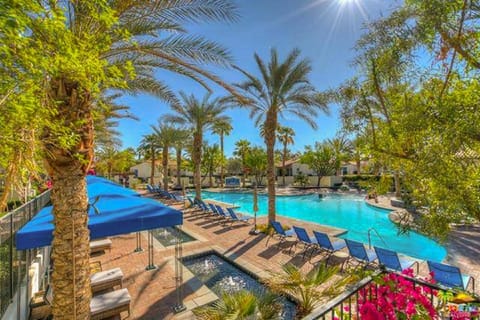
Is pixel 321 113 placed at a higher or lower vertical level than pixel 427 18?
higher

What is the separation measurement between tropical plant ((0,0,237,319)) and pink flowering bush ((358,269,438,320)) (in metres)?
4.11

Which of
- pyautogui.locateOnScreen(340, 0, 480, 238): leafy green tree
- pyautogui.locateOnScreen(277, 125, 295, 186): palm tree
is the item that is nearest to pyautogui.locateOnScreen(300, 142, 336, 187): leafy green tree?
pyautogui.locateOnScreen(277, 125, 295, 186): palm tree

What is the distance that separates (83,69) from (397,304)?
15.3ft

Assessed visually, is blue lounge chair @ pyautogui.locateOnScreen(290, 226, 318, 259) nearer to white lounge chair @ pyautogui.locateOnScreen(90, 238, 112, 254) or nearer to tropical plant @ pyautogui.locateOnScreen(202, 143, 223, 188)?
white lounge chair @ pyautogui.locateOnScreen(90, 238, 112, 254)

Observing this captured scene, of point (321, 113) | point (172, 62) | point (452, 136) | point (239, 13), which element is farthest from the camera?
point (321, 113)

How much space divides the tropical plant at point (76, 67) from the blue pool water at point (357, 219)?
25.1ft

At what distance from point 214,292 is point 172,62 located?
6.35 metres

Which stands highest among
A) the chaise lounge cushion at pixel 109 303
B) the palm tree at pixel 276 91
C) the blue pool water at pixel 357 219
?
the palm tree at pixel 276 91

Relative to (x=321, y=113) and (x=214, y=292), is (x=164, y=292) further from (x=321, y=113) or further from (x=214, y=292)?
(x=321, y=113)

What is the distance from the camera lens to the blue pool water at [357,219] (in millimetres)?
11430

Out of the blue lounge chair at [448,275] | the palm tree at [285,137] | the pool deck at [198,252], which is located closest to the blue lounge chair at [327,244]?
the pool deck at [198,252]

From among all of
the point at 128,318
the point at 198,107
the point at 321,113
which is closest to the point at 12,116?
the point at 128,318

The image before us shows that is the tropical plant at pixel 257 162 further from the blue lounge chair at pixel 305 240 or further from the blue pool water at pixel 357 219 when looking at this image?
the blue lounge chair at pixel 305 240

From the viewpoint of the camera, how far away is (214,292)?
21.3ft
